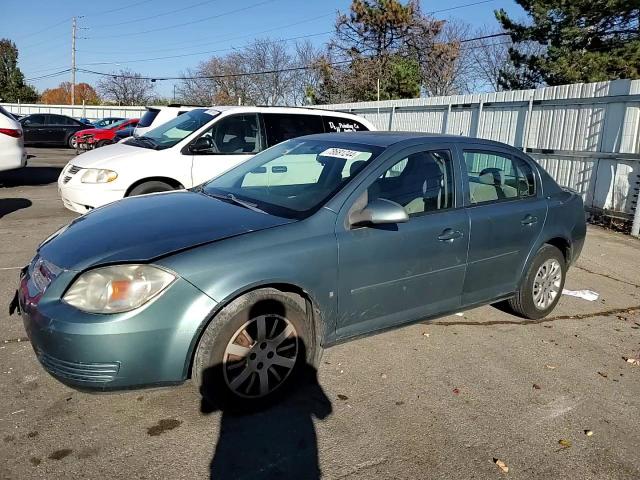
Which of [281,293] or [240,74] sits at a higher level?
[240,74]

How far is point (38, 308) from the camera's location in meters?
2.79

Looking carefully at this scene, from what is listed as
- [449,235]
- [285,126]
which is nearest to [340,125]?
[285,126]

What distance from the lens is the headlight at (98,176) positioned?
22.0 ft

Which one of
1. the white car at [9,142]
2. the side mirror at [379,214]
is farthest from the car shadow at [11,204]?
the side mirror at [379,214]

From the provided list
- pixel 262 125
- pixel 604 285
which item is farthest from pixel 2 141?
pixel 604 285

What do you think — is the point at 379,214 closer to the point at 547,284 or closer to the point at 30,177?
the point at 547,284

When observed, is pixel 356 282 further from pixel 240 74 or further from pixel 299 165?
pixel 240 74

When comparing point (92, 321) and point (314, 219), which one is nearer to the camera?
point (92, 321)

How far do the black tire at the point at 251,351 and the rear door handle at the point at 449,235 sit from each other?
1208mm

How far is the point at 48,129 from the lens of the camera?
80.9 feet

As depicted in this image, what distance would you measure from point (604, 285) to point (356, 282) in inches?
171

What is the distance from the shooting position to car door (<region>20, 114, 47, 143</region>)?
80.4 feet

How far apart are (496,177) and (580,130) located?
23.7ft

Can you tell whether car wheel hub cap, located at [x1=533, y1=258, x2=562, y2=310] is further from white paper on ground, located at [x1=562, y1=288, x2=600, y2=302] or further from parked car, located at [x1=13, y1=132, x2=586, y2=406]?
white paper on ground, located at [x1=562, y1=288, x2=600, y2=302]
